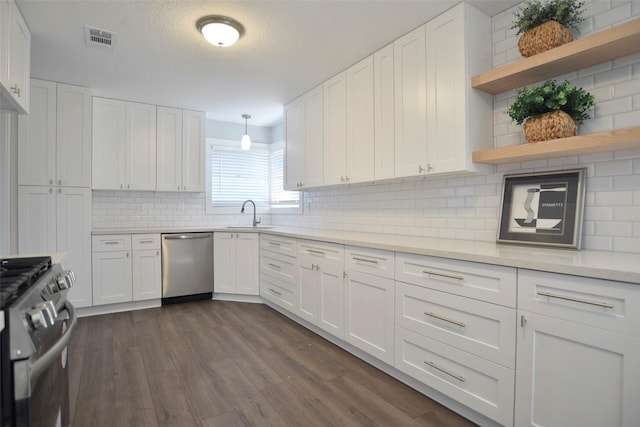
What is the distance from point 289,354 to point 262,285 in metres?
1.43

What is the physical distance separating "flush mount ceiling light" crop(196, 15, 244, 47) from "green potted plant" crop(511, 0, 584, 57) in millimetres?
1823

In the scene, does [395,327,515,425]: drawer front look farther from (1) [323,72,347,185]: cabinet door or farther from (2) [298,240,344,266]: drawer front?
(1) [323,72,347,185]: cabinet door

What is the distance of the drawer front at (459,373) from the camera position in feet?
5.26

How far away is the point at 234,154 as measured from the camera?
5102 millimetres

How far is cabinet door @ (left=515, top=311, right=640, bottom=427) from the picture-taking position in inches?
48.9

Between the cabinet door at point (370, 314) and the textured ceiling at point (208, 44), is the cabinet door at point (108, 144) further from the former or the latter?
the cabinet door at point (370, 314)

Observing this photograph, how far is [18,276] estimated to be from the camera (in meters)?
1.16

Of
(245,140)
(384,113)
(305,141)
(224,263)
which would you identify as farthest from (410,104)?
(224,263)

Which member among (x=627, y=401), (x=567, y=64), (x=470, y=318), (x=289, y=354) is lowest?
(x=289, y=354)

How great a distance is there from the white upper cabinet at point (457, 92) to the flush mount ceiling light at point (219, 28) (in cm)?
136

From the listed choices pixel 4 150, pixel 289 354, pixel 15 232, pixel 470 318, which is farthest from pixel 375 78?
pixel 15 232

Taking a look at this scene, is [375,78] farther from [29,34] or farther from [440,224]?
[29,34]

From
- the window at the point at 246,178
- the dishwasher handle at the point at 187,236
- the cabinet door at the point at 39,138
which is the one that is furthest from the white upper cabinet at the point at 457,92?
the cabinet door at the point at 39,138

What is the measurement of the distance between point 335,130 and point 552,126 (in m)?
1.92
